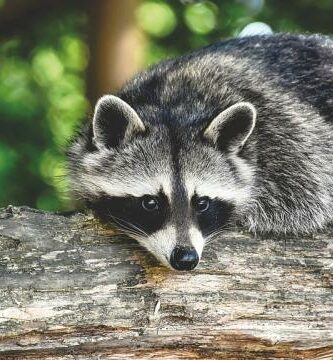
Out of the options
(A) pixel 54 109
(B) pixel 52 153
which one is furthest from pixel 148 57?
(B) pixel 52 153

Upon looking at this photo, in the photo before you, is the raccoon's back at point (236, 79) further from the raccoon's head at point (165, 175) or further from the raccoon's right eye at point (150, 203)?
the raccoon's right eye at point (150, 203)

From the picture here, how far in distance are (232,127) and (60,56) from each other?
699cm

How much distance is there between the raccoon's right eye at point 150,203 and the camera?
173 inches

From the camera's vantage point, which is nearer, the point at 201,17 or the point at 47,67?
the point at 201,17

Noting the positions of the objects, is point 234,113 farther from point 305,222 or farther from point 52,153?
point 52,153

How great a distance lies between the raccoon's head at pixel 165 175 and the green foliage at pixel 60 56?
4016mm

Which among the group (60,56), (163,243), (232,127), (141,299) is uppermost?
(232,127)

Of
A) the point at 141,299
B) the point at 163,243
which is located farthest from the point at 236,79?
the point at 141,299

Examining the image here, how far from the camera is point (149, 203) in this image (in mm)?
4422

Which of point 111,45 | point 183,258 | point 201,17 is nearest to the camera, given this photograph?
point 183,258

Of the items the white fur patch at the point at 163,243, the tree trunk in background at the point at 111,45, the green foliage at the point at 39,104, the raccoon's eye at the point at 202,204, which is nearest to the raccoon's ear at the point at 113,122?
the raccoon's eye at the point at 202,204

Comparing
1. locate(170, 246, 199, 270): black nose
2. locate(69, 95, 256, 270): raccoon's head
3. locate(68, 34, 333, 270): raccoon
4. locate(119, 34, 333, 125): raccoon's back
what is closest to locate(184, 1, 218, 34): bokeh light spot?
locate(119, 34, 333, 125): raccoon's back

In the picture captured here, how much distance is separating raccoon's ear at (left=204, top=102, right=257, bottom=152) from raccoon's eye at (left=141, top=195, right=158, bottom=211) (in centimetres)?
53

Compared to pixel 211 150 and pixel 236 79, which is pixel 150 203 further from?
pixel 236 79
